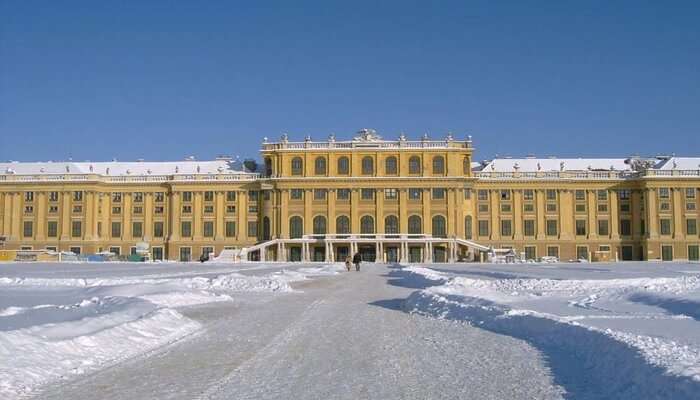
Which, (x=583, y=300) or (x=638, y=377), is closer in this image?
(x=638, y=377)

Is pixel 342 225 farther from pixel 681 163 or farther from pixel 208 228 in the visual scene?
pixel 681 163

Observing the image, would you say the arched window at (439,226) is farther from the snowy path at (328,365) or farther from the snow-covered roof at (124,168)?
the snowy path at (328,365)

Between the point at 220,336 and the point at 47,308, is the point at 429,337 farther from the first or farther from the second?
the point at 47,308

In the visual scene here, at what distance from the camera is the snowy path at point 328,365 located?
1006cm

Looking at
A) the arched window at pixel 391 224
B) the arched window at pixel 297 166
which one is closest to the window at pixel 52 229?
the arched window at pixel 297 166

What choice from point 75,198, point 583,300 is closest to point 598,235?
point 75,198

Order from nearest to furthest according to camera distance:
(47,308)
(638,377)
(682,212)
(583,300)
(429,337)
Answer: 1. (638,377)
2. (429,337)
3. (47,308)
4. (583,300)
5. (682,212)

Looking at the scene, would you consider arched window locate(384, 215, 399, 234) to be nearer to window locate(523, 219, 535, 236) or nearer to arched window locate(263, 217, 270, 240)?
arched window locate(263, 217, 270, 240)

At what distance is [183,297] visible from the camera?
80.1 feet

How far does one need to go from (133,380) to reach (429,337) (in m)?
6.74

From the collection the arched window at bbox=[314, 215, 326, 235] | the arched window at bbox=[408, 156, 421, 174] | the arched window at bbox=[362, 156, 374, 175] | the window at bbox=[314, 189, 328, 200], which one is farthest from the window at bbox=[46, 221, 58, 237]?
the arched window at bbox=[408, 156, 421, 174]

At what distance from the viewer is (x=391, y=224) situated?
Result: 3565 inches

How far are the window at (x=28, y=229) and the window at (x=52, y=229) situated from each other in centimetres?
189

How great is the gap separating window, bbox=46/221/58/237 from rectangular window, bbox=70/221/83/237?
198 centimetres
